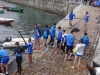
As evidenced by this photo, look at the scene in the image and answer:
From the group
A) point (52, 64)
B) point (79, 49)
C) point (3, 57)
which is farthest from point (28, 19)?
point (3, 57)

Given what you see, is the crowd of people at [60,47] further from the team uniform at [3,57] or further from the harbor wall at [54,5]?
the harbor wall at [54,5]

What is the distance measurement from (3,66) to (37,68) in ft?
7.73

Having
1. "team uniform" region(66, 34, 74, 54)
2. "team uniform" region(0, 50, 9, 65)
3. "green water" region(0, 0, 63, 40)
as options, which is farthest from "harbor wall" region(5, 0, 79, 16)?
"team uniform" region(0, 50, 9, 65)

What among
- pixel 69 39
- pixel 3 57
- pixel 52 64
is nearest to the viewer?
pixel 3 57

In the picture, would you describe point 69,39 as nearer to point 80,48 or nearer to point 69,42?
point 69,42

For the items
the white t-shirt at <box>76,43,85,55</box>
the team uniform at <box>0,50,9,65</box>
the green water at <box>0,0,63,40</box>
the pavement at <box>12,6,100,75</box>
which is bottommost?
the green water at <box>0,0,63,40</box>

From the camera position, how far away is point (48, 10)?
1940 inches

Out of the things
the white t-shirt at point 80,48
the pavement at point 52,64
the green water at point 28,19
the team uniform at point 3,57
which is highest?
the white t-shirt at point 80,48

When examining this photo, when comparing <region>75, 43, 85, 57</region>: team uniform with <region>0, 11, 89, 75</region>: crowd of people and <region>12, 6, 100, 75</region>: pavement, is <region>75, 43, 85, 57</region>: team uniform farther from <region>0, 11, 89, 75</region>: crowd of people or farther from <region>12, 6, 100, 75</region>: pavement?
<region>12, 6, 100, 75</region>: pavement

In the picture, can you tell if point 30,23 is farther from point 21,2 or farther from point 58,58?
point 58,58

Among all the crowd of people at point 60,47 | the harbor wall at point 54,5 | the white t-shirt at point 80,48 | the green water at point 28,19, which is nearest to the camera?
the crowd of people at point 60,47

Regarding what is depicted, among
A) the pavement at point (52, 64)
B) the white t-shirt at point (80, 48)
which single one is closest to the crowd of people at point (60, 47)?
the white t-shirt at point (80, 48)

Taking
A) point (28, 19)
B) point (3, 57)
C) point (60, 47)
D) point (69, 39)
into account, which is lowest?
point (28, 19)

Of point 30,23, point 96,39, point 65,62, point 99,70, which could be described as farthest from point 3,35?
point 99,70
